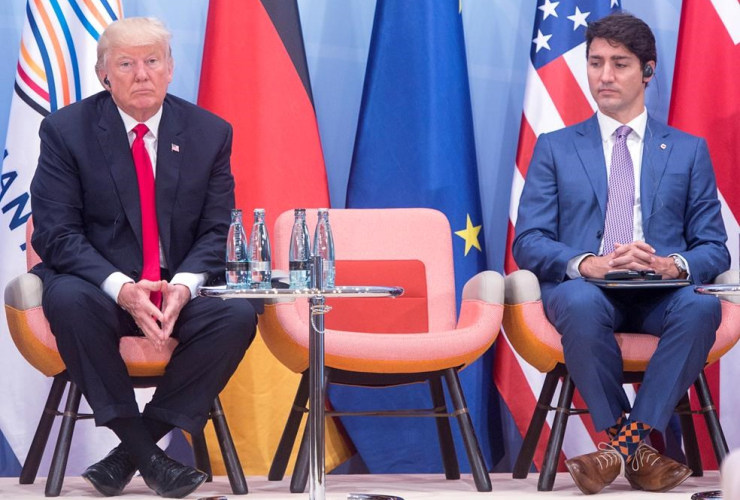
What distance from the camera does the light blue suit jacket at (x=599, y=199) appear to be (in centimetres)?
366

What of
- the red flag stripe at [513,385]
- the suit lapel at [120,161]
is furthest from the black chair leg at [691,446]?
the suit lapel at [120,161]

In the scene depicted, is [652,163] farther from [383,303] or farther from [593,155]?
[383,303]

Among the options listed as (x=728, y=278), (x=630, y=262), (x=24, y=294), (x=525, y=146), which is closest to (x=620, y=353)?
(x=630, y=262)

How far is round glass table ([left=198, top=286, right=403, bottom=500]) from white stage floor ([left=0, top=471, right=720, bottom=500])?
569 mm

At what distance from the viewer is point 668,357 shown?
3.21m

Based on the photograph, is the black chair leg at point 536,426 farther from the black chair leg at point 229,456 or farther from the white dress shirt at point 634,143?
the black chair leg at point 229,456

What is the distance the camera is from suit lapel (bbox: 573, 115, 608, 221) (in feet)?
12.1

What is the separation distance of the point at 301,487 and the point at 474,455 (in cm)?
56

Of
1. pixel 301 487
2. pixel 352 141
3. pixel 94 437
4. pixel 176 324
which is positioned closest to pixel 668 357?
pixel 301 487

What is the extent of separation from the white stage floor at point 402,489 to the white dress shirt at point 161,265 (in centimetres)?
62

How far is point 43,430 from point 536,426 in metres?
1.67

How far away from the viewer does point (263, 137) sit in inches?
160

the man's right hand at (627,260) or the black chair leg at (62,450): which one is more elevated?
the man's right hand at (627,260)

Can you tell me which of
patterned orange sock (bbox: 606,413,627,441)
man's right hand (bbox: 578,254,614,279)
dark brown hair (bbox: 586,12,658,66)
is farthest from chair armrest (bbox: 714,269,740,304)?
dark brown hair (bbox: 586,12,658,66)
